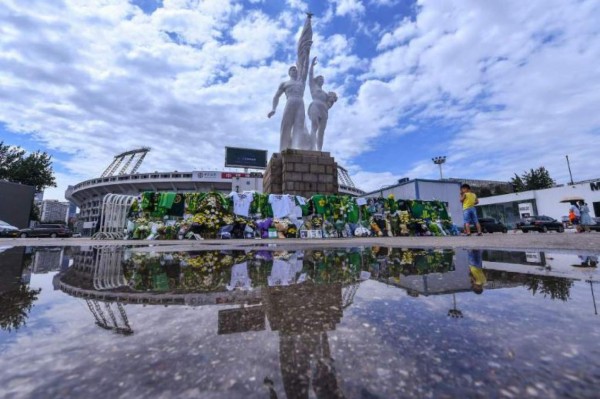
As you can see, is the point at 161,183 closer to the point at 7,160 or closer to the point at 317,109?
the point at 7,160

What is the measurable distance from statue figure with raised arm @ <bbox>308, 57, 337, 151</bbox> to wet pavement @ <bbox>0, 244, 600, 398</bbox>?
14863mm

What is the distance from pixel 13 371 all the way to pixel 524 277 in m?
2.56

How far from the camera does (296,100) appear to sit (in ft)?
49.3

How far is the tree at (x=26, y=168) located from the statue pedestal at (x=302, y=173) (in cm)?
3738

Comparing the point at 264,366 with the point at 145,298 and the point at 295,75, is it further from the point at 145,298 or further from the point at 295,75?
the point at 295,75

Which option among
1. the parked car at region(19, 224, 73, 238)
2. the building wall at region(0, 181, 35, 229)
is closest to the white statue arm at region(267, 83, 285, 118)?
the parked car at region(19, 224, 73, 238)

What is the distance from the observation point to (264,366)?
Answer: 744mm

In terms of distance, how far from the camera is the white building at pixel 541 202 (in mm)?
27562

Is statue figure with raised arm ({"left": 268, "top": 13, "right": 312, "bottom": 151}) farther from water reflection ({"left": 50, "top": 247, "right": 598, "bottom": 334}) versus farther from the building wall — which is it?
the building wall

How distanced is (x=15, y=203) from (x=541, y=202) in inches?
2173

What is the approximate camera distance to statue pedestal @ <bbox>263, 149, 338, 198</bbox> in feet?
43.2

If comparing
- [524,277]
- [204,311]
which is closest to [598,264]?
[524,277]

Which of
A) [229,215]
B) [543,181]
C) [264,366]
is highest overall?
[543,181]

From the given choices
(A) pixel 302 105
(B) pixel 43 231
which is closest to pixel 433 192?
(A) pixel 302 105
